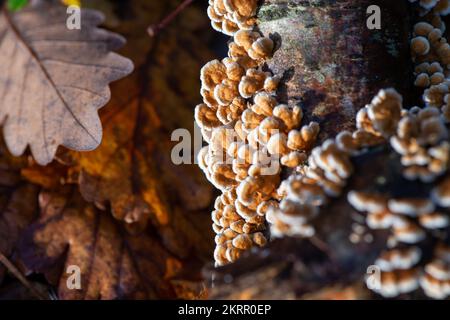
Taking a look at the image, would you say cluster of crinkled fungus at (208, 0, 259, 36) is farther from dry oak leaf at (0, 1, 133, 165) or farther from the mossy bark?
dry oak leaf at (0, 1, 133, 165)

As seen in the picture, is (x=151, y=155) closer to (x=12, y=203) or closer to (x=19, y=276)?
(x=12, y=203)

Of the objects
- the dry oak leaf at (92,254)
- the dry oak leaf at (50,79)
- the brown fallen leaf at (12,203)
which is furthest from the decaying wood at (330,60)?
the brown fallen leaf at (12,203)

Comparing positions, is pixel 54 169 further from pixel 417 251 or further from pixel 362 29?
pixel 417 251

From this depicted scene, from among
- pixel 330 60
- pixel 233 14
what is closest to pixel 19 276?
pixel 233 14

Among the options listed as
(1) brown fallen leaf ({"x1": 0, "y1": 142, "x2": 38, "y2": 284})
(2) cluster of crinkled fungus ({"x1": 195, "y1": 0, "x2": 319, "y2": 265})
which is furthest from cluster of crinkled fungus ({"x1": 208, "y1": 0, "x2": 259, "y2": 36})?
(1) brown fallen leaf ({"x1": 0, "y1": 142, "x2": 38, "y2": 284})
